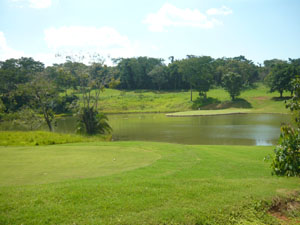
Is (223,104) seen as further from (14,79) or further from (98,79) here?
(14,79)

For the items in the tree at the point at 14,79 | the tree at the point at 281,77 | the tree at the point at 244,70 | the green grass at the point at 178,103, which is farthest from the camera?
the tree at the point at 244,70

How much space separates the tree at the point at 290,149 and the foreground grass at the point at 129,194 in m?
0.49

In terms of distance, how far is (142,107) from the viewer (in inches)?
2820

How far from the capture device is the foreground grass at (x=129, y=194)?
216 inches

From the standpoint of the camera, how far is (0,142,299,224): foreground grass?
548 centimetres

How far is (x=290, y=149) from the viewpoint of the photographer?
8242mm

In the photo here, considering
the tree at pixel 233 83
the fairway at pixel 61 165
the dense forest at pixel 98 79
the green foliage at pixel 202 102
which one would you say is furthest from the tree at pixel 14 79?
the tree at pixel 233 83

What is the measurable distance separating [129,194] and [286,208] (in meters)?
3.71

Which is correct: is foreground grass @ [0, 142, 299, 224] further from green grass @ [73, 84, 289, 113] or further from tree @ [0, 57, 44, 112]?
green grass @ [73, 84, 289, 113]

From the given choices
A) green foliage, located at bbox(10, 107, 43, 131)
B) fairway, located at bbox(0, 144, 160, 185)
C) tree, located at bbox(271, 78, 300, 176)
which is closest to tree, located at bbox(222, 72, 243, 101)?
green foliage, located at bbox(10, 107, 43, 131)

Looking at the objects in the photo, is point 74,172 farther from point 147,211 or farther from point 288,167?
point 288,167

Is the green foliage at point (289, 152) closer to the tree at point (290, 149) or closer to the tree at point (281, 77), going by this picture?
the tree at point (290, 149)

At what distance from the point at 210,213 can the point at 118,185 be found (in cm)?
250

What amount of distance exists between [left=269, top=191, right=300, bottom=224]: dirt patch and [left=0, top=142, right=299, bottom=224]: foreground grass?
0.19 metres
